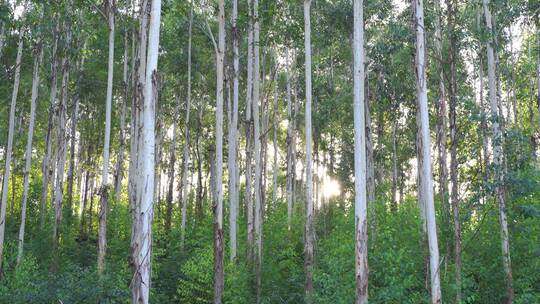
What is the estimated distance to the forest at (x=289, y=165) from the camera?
36.9 feet

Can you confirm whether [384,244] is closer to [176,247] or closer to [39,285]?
[39,285]

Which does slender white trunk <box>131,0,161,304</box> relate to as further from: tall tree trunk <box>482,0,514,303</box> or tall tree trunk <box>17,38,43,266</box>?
tall tree trunk <box>17,38,43,266</box>

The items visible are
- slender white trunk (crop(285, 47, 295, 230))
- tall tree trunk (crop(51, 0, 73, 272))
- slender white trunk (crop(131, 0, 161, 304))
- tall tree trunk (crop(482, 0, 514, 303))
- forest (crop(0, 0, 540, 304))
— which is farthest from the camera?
slender white trunk (crop(285, 47, 295, 230))

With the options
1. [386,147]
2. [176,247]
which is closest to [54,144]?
[176,247]

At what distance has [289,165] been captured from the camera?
2448 cm

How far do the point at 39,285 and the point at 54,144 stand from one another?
20.1 metres

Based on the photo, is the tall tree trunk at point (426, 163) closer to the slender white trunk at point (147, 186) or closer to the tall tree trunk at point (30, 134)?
the slender white trunk at point (147, 186)

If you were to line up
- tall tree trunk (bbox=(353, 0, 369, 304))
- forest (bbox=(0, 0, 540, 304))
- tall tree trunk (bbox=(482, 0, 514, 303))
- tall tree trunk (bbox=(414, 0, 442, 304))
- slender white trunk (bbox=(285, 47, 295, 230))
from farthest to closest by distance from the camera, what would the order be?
slender white trunk (bbox=(285, 47, 295, 230)) < tall tree trunk (bbox=(482, 0, 514, 303)) < forest (bbox=(0, 0, 540, 304)) < tall tree trunk (bbox=(414, 0, 442, 304)) < tall tree trunk (bbox=(353, 0, 369, 304))

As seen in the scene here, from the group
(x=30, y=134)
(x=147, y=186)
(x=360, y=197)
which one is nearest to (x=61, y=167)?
(x=30, y=134)

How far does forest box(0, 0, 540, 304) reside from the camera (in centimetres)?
1126

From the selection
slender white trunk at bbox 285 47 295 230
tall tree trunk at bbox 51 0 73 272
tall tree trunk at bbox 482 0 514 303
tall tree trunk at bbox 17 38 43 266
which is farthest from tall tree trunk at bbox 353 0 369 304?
tall tree trunk at bbox 17 38 43 266

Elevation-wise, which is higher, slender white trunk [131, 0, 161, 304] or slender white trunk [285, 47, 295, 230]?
slender white trunk [285, 47, 295, 230]

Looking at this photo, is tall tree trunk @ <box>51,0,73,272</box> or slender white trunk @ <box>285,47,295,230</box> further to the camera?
slender white trunk @ <box>285,47,295,230</box>

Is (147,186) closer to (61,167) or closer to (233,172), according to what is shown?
(233,172)
